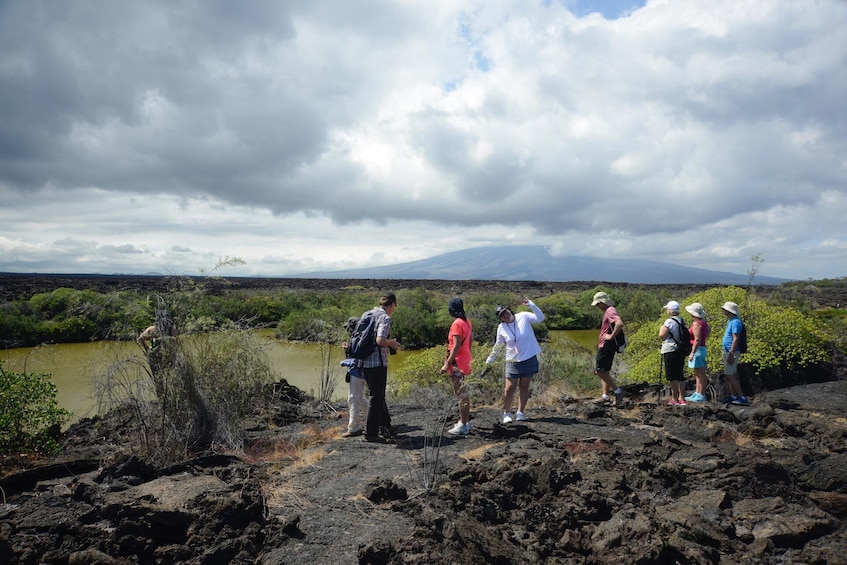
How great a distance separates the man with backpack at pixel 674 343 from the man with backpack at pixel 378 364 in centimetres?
443

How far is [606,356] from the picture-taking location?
8594 mm

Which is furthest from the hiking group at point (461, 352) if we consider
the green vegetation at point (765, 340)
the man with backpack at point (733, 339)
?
the green vegetation at point (765, 340)

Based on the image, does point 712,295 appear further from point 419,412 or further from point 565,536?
point 565,536

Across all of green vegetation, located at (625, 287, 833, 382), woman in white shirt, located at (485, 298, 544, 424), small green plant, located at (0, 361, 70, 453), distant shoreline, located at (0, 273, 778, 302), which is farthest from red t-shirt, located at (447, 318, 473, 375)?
distant shoreline, located at (0, 273, 778, 302)

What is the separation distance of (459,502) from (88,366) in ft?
17.4

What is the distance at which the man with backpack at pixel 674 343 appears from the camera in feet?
28.2

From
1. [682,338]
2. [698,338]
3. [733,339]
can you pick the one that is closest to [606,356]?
[682,338]

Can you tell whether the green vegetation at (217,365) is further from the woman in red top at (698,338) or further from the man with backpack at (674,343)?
the man with backpack at (674,343)

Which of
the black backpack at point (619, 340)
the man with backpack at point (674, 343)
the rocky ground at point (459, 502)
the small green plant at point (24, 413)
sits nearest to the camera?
the rocky ground at point (459, 502)

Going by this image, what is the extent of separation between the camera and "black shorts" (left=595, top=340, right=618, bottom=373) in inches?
332

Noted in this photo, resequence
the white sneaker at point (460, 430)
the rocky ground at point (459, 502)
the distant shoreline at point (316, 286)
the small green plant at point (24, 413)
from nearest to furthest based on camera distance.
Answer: the rocky ground at point (459, 502) < the white sneaker at point (460, 430) < the small green plant at point (24, 413) < the distant shoreline at point (316, 286)

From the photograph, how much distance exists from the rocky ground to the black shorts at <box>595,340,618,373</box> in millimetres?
1537

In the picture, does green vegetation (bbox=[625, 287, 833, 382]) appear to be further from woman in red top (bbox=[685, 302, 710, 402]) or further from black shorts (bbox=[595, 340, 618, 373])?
black shorts (bbox=[595, 340, 618, 373])

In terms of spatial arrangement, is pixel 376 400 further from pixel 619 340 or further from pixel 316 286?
→ pixel 316 286
